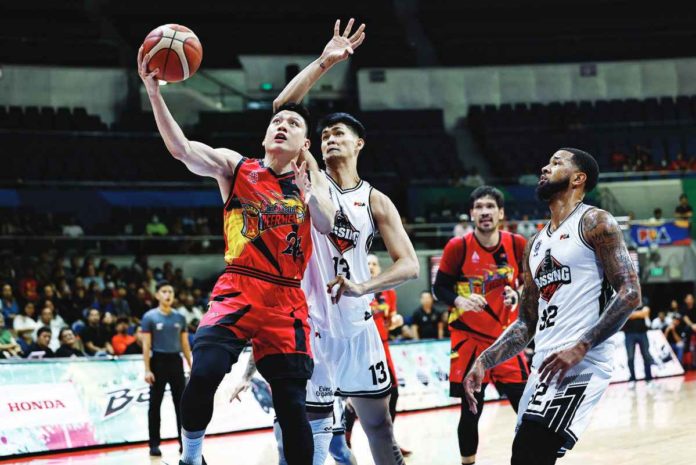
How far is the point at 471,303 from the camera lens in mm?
7129

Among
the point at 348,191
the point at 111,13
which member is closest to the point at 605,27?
the point at 111,13

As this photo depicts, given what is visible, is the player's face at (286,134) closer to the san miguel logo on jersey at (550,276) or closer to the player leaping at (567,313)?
the player leaping at (567,313)

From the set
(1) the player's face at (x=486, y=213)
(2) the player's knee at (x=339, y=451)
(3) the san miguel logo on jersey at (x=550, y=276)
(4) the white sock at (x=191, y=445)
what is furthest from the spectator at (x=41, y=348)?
(3) the san miguel logo on jersey at (x=550, y=276)

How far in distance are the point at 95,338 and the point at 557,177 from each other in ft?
36.2

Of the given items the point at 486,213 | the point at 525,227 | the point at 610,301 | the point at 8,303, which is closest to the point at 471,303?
the point at 486,213

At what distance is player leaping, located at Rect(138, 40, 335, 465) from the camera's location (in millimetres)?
4676

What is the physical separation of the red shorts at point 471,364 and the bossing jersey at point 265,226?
290 cm

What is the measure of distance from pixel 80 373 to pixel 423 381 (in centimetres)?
600

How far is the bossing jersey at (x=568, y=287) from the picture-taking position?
4.78 m

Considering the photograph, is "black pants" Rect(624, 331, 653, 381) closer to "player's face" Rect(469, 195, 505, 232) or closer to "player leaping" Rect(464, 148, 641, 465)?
"player's face" Rect(469, 195, 505, 232)

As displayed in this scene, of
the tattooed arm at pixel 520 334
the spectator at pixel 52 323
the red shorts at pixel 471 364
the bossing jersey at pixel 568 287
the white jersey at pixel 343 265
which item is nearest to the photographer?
the bossing jersey at pixel 568 287

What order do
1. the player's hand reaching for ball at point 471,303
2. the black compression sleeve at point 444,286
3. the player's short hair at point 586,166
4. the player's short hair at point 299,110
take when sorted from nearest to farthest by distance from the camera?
the player's short hair at point 586,166, the player's short hair at point 299,110, the player's hand reaching for ball at point 471,303, the black compression sleeve at point 444,286

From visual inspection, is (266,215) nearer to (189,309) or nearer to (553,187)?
(553,187)

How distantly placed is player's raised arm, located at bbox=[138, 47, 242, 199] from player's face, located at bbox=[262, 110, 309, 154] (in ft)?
0.74
